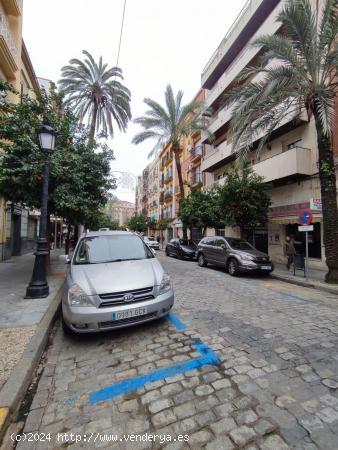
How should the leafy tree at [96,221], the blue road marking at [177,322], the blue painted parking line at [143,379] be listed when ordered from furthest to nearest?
1. the leafy tree at [96,221]
2. the blue road marking at [177,322]
3. the blue painted parking line at [143,379]

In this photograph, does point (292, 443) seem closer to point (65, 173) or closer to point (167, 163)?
point (65, 173)

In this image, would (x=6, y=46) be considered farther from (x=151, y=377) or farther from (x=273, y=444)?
(x=273, y=444)

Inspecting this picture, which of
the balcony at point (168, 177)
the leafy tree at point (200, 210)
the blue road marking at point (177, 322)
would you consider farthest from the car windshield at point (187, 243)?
the balcony at point (168, 177)

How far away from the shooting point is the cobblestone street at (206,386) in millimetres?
1984

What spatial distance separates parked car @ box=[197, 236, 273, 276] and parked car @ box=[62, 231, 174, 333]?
591cm

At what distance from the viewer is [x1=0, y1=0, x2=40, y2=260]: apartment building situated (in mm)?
10703

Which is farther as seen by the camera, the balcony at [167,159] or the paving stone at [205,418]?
the balcony at [167,159]

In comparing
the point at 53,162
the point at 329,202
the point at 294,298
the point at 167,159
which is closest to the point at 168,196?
the point at 167,159

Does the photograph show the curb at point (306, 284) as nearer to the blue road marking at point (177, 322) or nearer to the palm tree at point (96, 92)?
the blue road marking at point (177, 322)

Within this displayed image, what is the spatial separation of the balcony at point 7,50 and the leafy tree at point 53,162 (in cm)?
405

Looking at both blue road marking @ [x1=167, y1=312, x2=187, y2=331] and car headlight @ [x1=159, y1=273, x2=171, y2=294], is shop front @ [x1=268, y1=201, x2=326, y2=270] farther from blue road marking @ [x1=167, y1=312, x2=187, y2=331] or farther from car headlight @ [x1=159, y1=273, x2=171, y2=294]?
car headlight @ [x1=159, y1=273, x2=171, y2=294]

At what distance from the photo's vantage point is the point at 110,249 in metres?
4.90

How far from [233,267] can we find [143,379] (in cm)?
777

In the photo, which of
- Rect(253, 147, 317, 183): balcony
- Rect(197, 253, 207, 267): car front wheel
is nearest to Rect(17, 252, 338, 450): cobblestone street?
Rect(197, 253, 207, 267): car front wheel
